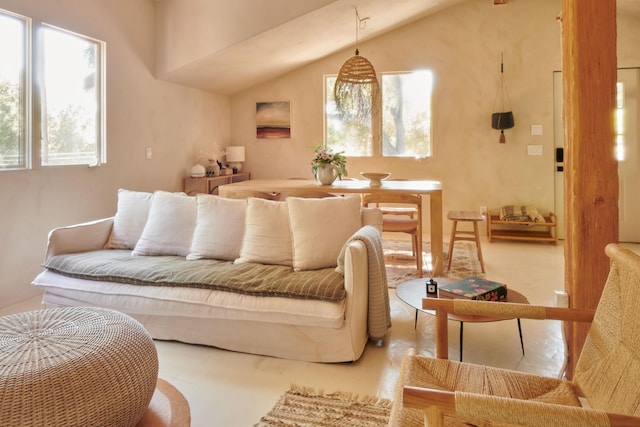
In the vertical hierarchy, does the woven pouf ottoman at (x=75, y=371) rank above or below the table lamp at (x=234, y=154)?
below

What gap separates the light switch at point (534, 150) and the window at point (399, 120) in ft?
4.22

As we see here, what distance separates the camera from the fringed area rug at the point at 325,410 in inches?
76.0

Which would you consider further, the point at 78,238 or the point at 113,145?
the point at 113,145

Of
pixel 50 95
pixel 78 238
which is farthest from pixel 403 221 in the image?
pixel 50 95

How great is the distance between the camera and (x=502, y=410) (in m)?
1.02

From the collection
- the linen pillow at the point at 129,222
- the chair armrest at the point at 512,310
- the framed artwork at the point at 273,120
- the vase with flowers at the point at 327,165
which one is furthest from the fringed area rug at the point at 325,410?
the framed artwork at the point at 273,120

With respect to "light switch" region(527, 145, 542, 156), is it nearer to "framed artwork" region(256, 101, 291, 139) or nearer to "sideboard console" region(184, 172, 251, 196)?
"framed artwork" region(256, 101, 291, 139)

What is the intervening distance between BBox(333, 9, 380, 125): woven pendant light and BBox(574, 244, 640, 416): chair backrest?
3.54m

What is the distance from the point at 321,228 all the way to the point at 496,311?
4.79 ft

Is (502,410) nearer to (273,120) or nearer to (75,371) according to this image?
(75,371)

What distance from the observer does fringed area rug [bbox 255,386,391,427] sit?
1.93 metres

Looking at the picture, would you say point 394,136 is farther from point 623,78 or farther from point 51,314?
point 51,314

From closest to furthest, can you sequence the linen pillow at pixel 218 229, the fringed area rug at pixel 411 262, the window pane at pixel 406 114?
the linen pillow at pixel 218 229 < the fringed area rug at pixel 411 262 < the window pane at pixel 406 114

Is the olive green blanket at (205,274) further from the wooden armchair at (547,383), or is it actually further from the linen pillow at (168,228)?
the wooden armchair at (547,383)
